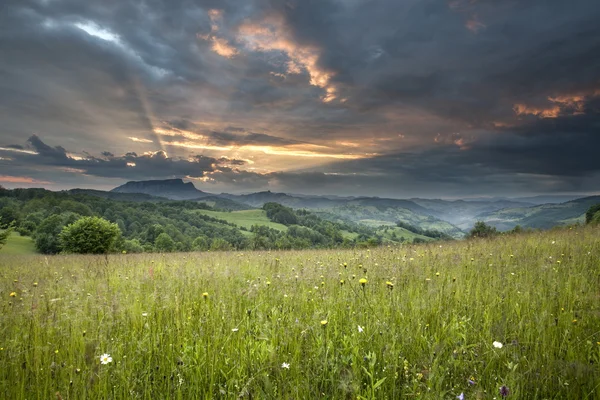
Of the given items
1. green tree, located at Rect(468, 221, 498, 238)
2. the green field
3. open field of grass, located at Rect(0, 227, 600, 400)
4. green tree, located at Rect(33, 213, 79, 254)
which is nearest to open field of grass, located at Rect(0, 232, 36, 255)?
green tree, located at Rect(33, 213, 79, 254)

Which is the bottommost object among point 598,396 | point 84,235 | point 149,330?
point 84,235

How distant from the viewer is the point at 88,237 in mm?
39875

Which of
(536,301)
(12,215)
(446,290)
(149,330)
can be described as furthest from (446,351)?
(12,215)

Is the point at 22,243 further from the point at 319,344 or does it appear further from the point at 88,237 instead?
the point at 319,344

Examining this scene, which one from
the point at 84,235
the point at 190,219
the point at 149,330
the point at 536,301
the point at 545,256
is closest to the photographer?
the point at 149,330

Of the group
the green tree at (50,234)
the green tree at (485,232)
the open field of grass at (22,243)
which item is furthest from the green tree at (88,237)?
the green tree at (485,232)

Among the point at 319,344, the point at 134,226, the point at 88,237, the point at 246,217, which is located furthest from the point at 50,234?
the point at 246,217

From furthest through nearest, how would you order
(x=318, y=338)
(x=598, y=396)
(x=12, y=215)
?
1. (x=12, y=215)
2. (x=318, y=338)
3. (x=598, y=396)

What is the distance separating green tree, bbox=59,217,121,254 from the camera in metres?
39.6

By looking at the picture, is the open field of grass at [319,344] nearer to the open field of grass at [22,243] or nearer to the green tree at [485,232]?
the green tree at [485,232]

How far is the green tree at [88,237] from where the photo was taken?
39.6m

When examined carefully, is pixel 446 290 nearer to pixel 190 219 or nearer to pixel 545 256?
pixel 545 256

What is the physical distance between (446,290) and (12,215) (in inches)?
3886

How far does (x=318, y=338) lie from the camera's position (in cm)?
294
